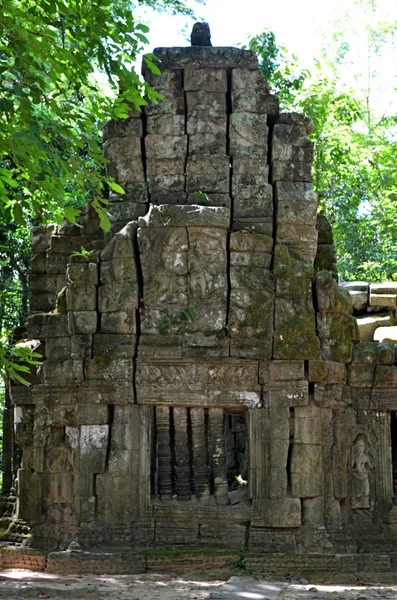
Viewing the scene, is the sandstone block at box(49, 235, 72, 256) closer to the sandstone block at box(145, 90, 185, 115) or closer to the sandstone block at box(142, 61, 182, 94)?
the sandstone block at box(145, 90, 185, 115)

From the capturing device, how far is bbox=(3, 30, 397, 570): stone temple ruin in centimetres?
1355

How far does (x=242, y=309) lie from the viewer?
1390 centimetres

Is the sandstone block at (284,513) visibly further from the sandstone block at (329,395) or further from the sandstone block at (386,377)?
the sandstone block at (386,377)

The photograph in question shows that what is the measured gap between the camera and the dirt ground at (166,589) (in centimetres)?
1138

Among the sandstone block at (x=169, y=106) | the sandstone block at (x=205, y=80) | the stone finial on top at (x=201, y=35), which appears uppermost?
the stone finial on top at (x=201, y=35)

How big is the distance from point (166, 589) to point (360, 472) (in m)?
3.49

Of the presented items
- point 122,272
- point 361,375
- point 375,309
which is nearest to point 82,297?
point 122,272

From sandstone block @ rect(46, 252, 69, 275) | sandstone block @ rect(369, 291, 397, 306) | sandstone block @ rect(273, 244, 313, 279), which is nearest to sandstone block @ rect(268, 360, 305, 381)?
sandstone block @ rect(273, 244, 313, 279)

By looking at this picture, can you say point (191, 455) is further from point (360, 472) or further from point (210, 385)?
point (360, 472)

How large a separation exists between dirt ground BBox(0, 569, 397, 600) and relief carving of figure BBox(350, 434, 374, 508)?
1.59 metres

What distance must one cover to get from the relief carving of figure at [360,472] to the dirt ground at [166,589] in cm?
159

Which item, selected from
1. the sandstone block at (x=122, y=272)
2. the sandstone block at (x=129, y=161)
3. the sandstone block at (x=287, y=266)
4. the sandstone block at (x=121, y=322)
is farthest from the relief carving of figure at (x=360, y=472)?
Answer: the sandstone block at (x=129, y=161)

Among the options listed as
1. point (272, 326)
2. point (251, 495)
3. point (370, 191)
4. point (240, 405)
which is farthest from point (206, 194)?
point (370, 191)

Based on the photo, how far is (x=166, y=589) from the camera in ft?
39.2
